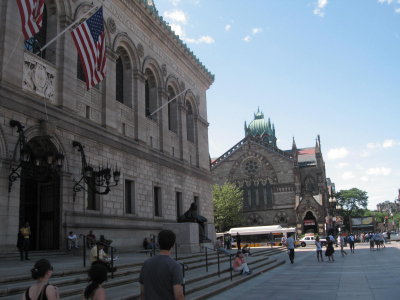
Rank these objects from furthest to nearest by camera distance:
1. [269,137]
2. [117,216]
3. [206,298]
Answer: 1. [269,137]
2. [117,216]
3. [206,298]

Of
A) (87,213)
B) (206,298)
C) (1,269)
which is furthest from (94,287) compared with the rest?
(87,213)

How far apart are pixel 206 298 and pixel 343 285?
454 cm

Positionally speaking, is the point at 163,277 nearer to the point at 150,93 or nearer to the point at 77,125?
the point at 77,125

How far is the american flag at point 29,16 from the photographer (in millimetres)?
13742

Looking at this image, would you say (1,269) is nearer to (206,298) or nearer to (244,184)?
(206,298)

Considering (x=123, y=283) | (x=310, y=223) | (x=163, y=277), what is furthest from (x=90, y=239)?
(x=310, y=223)

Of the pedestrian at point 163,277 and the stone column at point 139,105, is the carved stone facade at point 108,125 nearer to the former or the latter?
the stone column at point 139,105

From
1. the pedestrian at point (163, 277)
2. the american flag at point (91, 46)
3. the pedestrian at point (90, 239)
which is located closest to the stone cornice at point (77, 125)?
the american flag at point (91, 46)

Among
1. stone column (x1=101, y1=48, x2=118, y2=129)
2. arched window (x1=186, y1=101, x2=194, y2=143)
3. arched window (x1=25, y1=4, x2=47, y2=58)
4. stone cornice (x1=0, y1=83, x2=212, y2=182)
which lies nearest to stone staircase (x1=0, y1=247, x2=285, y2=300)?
stone cornice (x1=0, y1=83, x2=212, y2=182)

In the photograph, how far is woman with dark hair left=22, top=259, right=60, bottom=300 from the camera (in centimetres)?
416

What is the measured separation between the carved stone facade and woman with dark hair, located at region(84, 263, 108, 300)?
11.4m

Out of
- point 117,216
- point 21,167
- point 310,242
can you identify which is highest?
point 21,167

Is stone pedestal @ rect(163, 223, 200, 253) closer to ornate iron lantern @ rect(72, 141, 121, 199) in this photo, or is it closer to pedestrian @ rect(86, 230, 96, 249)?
ornate iron lantern @ rect(72, 141, 121, 199)

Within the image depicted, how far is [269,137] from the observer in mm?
95625
